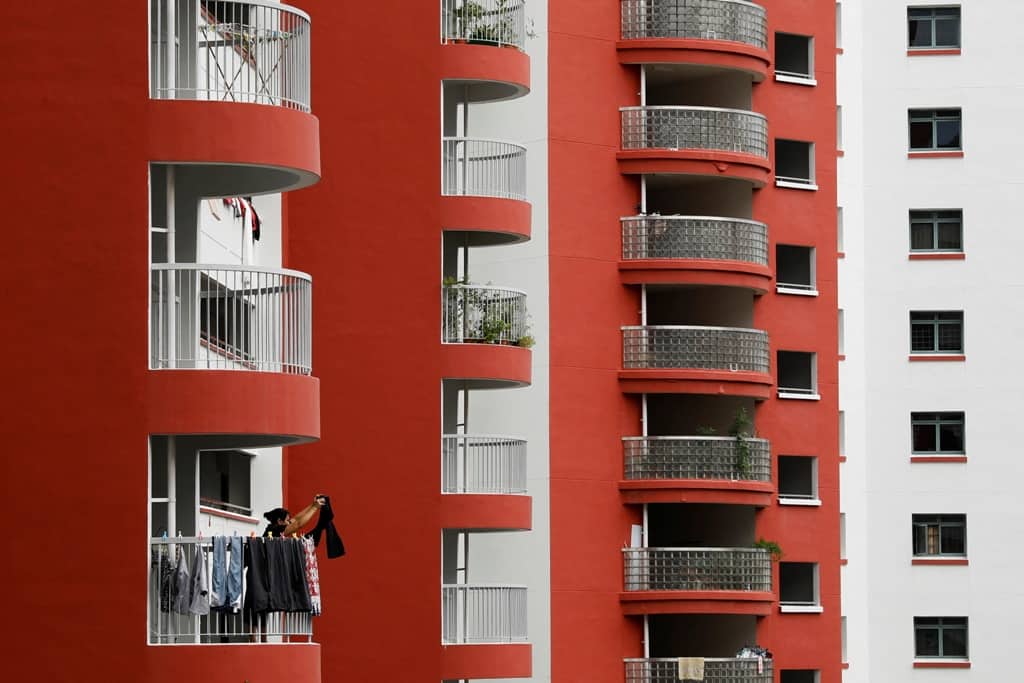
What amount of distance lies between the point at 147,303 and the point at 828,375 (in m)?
34.5

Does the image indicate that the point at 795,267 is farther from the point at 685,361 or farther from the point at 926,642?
the point at 926,642

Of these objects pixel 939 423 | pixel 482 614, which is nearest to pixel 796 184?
pixel 939 423

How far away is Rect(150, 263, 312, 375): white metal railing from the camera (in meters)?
30.8

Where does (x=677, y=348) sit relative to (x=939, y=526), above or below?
above

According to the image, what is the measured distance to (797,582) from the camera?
203 ft

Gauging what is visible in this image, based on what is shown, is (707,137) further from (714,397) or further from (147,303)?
(147,303)

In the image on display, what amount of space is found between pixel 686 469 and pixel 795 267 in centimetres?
→ 794

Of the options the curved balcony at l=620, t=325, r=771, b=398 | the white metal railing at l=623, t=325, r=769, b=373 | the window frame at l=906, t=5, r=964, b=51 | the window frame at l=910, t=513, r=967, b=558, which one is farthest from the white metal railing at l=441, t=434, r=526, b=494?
the window frame at l=906, t=5, r=964, b=51

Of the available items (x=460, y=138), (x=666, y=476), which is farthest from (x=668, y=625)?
(x=460, y=138)

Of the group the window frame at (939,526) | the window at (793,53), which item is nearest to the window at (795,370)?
the window at (793,53)

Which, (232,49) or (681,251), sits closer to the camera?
(232,49)

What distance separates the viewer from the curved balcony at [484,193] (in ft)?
→ 147

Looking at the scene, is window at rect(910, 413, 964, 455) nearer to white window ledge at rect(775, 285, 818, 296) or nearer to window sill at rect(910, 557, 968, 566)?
window sill at rect(910, 557, 968, 566)

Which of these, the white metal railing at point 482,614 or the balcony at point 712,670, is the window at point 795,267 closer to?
the balcony at point 712,670
